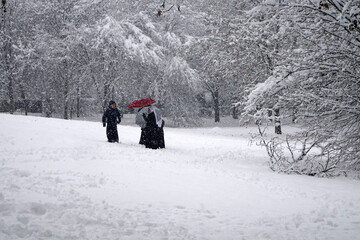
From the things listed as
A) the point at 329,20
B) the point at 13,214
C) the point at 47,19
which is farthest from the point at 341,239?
the point at 47,19

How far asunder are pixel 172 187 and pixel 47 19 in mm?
24570

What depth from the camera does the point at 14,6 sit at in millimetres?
27375

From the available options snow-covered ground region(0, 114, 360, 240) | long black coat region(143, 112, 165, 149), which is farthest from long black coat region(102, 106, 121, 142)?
snow-covered ground region(0, 114, 360, 240)

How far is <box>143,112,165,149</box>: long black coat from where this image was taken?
11719 mm

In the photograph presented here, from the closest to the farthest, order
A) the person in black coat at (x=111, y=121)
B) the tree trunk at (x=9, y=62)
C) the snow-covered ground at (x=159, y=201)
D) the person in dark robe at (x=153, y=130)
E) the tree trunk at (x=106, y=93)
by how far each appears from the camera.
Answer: the snow-covered ground at (x=159, y=201)
the person in dark robe at (x=153, y=130)
the person in black coat at (x=111, y=121)
the tree trunk at (x=106, y=93)
the tree trunk at (x=9, y=62)

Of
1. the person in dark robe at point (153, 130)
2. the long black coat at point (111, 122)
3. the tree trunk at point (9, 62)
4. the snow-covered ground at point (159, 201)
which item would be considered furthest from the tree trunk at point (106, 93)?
the snow-covered ground at point (159, 201)

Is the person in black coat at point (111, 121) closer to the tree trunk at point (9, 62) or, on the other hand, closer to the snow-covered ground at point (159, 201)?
the snow-covered ground at point (159, 201)

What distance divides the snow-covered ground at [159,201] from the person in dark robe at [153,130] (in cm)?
307

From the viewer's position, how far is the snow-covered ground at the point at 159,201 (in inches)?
146

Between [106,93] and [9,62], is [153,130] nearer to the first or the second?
[106,93]

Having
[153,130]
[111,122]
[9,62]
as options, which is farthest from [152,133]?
[9,62]

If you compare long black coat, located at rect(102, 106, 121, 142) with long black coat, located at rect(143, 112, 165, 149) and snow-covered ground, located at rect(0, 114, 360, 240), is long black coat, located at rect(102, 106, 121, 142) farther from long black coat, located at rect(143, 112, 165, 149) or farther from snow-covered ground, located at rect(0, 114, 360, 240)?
snow-covered ground, located at rect(0, 114, 360, 240)

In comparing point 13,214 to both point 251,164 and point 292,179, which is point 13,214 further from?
point 251,164

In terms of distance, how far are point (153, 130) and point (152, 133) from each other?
0.40 ft
